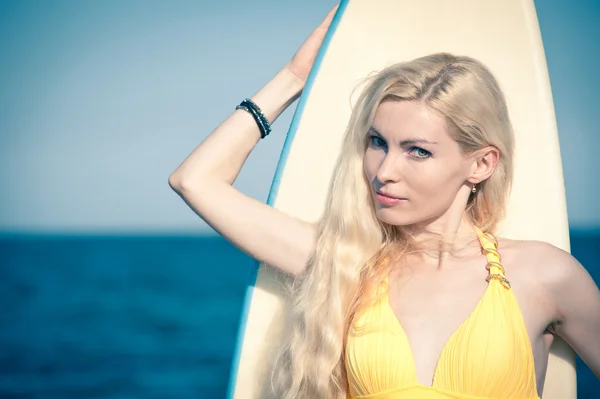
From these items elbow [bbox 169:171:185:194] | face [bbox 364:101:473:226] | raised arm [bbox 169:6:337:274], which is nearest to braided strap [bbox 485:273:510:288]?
face [bbox 364:101:473:226]

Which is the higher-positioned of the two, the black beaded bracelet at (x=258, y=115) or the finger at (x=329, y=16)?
the finger at (x=329, y=16)

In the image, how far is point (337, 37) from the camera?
243 centimetres

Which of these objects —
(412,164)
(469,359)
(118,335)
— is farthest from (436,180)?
(118,335)

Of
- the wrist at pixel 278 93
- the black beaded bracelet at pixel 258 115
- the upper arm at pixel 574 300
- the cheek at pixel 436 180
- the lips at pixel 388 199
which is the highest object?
the wrist at pixel 278 93

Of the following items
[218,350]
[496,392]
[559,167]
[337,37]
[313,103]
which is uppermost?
[218,350]

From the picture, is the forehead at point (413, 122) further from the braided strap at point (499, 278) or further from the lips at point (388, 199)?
the braided strap at point (499, 278)

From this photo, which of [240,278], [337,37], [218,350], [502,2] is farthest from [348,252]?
[240,278]

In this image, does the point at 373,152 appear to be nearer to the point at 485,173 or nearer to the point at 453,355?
the point at 485,173

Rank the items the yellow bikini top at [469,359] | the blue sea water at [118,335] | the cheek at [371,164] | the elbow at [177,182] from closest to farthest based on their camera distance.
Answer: the yellow bikini top at [469,359]
the cheek at [371,164]
the elbow at [177,182]
the blue sea water at [118,335]

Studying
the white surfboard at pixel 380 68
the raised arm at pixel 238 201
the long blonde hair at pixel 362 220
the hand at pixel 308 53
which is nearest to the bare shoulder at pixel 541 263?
the long blonde hair at pixel 362 220

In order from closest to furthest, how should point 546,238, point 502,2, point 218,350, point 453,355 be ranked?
point 453,355 → point 546,238 → point 502,2 → point 218,350

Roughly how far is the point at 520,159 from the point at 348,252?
76cm

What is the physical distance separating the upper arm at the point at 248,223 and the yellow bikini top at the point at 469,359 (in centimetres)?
36

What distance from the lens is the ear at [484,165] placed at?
1915 millimetres
